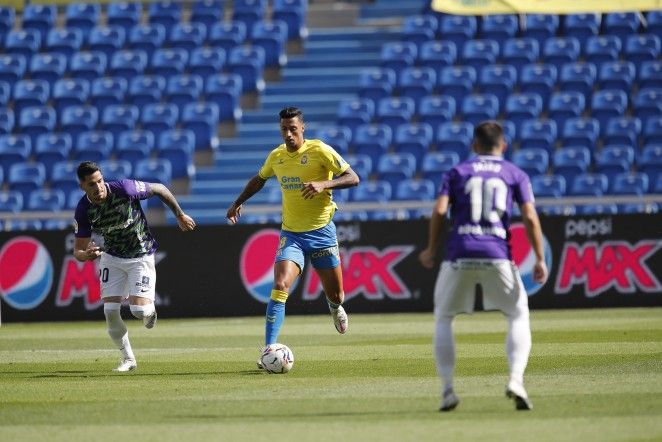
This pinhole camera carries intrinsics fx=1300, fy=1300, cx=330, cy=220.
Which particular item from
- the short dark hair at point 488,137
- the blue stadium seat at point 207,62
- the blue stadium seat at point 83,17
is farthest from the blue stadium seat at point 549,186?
the short dark hair at point 488,137

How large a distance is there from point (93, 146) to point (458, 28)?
8548 mm

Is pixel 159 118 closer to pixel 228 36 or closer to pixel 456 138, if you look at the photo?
pixel 228 36

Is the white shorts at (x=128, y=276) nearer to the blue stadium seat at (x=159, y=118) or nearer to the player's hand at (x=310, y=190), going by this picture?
the player's hand at (x=310, y=190)

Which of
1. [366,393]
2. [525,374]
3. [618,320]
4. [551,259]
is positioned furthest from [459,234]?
[551,259]

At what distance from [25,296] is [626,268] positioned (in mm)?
10221

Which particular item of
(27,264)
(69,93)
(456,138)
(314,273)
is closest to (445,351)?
(314,273)

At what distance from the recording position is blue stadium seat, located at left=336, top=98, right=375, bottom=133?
89.8 feet

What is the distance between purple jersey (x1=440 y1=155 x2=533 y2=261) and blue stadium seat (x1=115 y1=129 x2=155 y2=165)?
1891 cm

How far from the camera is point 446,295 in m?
9.03

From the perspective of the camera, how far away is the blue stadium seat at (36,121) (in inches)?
1148

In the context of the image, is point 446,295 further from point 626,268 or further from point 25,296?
point 25,296

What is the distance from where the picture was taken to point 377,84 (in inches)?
1114

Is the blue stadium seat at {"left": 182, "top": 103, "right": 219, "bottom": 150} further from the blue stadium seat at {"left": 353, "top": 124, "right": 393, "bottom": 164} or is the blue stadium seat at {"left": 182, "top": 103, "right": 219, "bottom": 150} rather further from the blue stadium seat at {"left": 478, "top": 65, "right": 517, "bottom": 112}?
the blue stadium seat at {"left": 478, "top": 65, "right": 517, "bottom": 112}

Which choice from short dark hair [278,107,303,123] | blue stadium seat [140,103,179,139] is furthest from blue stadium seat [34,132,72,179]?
short dark hair [278,107,303,123]
